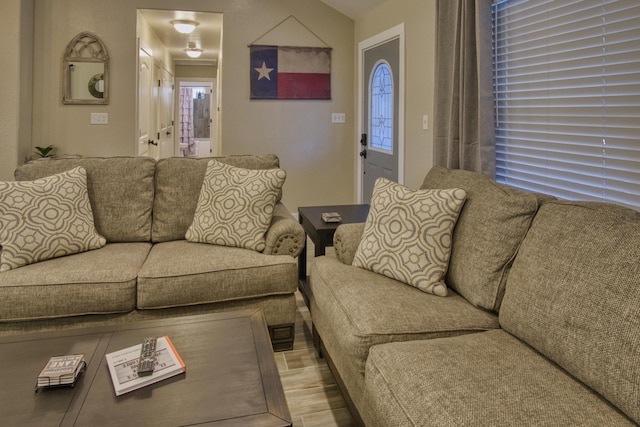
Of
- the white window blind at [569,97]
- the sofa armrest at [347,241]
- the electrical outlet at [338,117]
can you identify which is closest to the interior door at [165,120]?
the electrical outlet at [338,117]

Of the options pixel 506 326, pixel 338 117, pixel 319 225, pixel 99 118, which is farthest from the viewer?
pixel 338 117

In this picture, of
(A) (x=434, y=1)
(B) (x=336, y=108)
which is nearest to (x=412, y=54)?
(A) (x=434, y=1)

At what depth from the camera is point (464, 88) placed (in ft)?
9.19

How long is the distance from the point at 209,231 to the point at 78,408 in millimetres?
1520

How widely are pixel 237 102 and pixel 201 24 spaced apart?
1.57 metres

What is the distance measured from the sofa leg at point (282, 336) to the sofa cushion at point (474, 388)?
3.11 ft

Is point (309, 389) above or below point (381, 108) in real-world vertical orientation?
below

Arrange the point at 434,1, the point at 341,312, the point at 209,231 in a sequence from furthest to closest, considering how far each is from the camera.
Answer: the point at 434,1
the point at 209,231
the point at 341,312

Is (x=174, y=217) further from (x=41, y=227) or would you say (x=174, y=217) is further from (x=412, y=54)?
(x=412, y=54)

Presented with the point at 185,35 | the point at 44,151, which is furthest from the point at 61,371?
the point at 185,35

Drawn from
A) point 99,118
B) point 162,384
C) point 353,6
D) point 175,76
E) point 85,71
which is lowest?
point 162,384

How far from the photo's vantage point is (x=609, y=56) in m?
2.02

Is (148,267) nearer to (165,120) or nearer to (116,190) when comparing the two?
(116,190)

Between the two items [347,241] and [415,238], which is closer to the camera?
[415,238]
